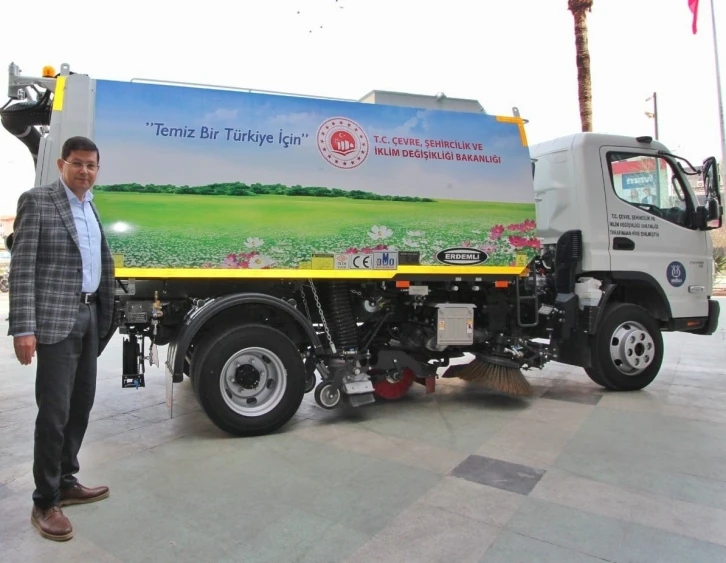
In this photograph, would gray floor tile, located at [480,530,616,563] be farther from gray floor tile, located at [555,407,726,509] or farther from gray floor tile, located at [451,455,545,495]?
gray floor tile, located at [555,407,726,509]

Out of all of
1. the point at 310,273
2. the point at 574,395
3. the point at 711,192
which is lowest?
the point at 574,395

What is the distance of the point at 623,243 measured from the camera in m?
6.19

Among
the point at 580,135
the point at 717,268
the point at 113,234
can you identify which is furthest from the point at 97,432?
the point at 717,268

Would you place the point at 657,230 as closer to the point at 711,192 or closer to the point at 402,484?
the point at 711,192

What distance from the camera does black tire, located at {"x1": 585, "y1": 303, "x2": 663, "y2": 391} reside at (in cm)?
614

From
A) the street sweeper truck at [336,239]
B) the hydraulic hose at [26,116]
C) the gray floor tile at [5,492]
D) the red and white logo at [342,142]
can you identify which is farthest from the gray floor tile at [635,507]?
the hydraulic hose at [26,116]

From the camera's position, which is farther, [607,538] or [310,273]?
[310,273]

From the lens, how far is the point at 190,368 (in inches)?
187

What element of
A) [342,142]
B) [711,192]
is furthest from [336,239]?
[711,192]

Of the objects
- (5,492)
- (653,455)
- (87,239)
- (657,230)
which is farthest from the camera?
(657,230)

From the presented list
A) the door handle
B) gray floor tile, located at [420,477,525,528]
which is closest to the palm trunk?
the door handle

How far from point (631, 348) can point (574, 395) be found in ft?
2.64

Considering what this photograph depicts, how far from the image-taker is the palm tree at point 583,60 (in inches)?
471

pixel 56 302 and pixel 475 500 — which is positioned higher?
pixel 56 302
